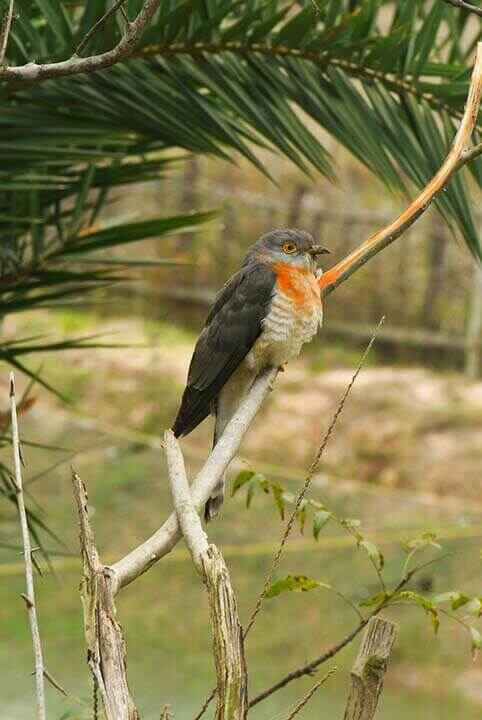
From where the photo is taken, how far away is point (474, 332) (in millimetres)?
7609

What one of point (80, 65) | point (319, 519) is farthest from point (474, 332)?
point (80, 65)

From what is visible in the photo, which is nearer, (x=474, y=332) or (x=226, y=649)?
(x=226, y=649)

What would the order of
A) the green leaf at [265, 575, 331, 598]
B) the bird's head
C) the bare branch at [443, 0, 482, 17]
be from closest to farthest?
1. the bare branch at [443, 0, 482, 17]
2. the green leaf at [265, 575, 331, 598]
3. the bird's head

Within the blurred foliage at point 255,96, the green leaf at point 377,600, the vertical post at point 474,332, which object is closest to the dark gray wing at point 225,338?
the blurred foliage at point 255,96

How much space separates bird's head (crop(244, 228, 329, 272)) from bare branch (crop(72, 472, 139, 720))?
1269 millimetres

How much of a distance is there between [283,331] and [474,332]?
5.47 meters

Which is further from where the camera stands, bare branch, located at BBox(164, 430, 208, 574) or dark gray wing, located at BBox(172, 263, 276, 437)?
dark gray wing, located at BBox(172, 263, 276, 437)

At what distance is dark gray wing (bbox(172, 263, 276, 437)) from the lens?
208 cm

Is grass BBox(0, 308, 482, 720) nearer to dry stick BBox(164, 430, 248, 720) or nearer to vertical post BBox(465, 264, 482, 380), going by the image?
vertical post BBox(465, 264, 482, 380)

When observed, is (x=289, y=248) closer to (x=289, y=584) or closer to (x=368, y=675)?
(x=289, y=584)

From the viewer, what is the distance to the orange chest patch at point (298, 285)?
2.26m

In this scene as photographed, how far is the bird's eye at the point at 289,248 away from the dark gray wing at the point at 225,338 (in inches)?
2.4

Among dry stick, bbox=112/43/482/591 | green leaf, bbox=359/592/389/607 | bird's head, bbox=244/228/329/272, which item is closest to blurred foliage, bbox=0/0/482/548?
bird's head, bbox=244/228/329/272

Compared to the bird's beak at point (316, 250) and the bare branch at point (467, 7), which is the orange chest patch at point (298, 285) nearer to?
the bird's beak at point (316, 250)
